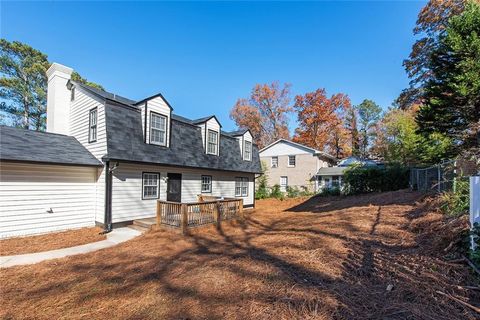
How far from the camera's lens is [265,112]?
35.9 metres

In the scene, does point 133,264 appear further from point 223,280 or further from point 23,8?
point 23,8

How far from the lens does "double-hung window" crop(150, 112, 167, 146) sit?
399 inches

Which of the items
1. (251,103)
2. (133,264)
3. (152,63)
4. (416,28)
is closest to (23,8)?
(152,63)

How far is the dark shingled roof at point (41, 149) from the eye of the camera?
23.7 feet

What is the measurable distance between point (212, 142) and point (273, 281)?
10.5 metres

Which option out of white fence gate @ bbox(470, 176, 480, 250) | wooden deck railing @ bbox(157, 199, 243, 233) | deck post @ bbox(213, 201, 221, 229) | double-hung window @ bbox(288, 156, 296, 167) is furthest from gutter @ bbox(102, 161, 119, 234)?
double-hung window @ bbox(288, 156, 296, 167)

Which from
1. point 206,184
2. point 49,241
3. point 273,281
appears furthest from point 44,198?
point 273,281

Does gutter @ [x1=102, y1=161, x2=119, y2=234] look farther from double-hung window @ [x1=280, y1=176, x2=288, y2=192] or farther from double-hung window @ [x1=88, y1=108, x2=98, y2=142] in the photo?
double-hung window @ [x1=280, y1=176, x2=288, y2=192]

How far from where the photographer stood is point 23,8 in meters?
8.93

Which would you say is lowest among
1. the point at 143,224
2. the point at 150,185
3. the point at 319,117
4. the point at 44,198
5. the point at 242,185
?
the point at 143,224

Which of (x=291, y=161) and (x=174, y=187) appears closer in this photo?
(x=174, y=187)

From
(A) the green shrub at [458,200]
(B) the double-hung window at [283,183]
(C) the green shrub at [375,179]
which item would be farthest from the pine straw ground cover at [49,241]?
(B) the double-hung window at [283,183]

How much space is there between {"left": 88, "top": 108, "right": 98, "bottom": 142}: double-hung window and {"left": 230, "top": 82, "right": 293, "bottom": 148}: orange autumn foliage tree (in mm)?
27275

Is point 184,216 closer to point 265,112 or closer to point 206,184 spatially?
point 206,184
